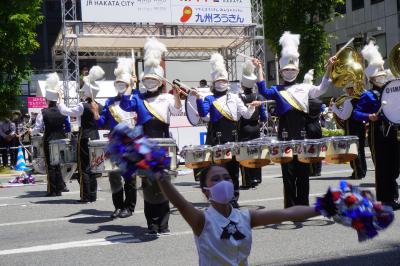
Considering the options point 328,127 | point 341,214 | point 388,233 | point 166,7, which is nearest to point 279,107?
point 388,233

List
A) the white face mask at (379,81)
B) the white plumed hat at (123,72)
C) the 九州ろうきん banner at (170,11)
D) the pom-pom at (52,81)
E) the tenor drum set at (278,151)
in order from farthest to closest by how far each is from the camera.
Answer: the 九州ろうきん banner at (170,11) → the pom-pom at (52,81) → the white face mask at (379,81) → the white plumed hat at (123,72) → the tenor drum set at (278,151)

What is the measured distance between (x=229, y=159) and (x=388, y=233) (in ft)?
7.68

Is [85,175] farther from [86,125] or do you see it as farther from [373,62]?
[373,62]

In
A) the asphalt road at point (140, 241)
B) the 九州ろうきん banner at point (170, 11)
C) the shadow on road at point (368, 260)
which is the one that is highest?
the 九州ろうきん banner at point (170, 11)

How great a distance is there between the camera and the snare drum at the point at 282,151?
25.3ft

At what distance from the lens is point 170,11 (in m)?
21.7

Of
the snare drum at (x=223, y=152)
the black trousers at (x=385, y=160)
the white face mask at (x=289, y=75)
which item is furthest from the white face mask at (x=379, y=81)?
the snare drum at (x=223, y=152)

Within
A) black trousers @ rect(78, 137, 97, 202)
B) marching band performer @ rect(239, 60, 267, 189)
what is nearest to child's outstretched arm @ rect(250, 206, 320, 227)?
marching band performer @ rect(239, 60, 267, 189)

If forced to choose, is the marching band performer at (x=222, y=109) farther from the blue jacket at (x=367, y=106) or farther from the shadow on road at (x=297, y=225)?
the blue jacket at (x=367, y=106)

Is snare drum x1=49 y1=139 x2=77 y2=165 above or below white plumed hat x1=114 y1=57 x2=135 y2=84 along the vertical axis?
below

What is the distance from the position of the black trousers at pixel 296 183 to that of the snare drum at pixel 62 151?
4309 mm

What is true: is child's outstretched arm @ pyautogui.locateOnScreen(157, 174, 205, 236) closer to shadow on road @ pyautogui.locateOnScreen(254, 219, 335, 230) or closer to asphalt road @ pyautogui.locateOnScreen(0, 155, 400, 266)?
asphalt road @ pyautogui.locateOnScreen(0, 155, 400, 266)

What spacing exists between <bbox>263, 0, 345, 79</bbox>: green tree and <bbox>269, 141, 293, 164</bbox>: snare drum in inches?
877

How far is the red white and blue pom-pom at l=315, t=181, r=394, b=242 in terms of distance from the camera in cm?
320
